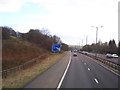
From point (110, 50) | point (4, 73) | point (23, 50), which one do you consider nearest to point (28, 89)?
point (4, 73)

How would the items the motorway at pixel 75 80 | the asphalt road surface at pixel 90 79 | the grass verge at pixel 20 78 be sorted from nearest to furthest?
the grass verge at pixel 20 78 → the motorway at pixel 75 80 → the asphalt road surface at pixel 90 79

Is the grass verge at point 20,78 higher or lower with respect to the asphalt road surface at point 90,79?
higher

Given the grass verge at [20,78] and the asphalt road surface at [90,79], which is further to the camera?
the asphalt road surface at [90,79]

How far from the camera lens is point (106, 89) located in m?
18.8

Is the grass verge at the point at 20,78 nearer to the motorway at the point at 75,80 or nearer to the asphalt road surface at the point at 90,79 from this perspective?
the motorway at the point at 75,80

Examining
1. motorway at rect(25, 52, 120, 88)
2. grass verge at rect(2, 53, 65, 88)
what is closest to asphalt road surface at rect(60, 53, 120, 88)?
motorway at rect(25, 52, 120, 88)

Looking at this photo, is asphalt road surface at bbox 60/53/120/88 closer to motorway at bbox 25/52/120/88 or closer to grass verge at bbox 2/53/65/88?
motorway at bbox 25/52/120/88

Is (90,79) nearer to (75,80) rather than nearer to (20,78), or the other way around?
(75,80)

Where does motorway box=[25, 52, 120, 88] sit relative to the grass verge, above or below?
below

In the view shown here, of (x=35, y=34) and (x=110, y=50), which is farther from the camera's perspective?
(x=110, y=50)

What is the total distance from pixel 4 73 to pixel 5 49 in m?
47.9

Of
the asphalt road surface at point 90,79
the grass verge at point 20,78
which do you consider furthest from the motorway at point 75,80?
the grass verge at point 20,78

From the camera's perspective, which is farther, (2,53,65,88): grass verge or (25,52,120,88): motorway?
(25,52,120,88): motorway

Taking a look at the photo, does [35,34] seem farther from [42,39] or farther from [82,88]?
[82,88]
